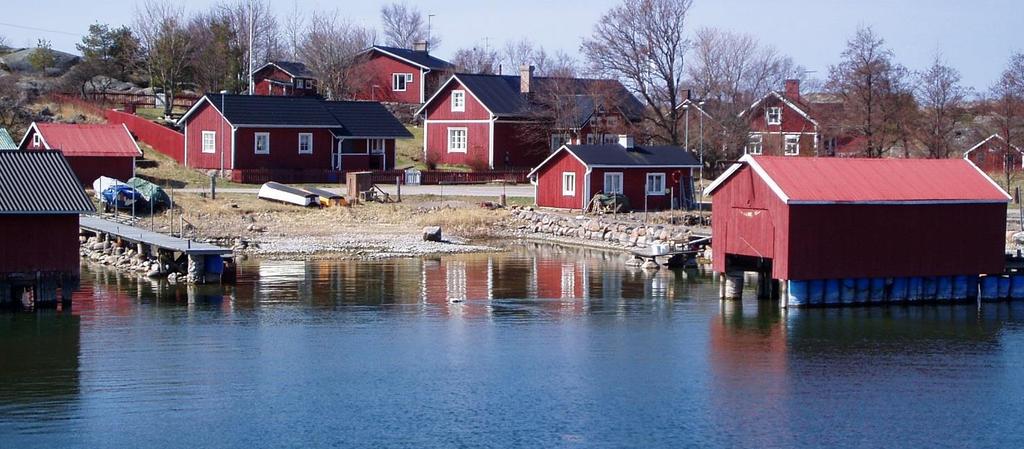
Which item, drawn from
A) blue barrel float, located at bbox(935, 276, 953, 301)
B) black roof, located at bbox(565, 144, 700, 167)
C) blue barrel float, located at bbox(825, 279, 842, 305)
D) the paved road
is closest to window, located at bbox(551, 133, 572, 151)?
the paved road

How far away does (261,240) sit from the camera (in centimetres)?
4531

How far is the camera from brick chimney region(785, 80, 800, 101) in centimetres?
7062

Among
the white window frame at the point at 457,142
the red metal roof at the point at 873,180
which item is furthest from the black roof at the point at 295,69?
the red metal roof at the point at 873,180

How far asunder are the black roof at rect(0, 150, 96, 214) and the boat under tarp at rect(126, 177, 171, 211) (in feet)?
47.8

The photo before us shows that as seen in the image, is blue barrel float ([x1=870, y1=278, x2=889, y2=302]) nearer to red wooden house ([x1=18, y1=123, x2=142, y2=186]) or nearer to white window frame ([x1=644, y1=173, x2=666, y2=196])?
white window frame ([x1=644, y1=173, x2=666, y2=196])

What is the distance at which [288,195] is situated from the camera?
167 feet

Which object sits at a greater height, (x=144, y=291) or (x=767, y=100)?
(x=767, y=100)

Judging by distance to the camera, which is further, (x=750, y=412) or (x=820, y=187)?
(x=820, y=187)

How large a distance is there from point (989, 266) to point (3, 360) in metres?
24.8

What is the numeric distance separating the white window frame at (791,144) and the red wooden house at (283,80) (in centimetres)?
2572

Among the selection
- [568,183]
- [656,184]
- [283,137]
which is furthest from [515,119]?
[656,184]

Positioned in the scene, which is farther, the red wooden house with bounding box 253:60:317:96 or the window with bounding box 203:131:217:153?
the red wooden house with bounding box 253:60:317:96

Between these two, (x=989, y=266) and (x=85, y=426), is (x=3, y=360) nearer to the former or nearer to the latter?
(x=85, y=426)

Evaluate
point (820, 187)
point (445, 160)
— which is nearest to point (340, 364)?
point (820, 187)
